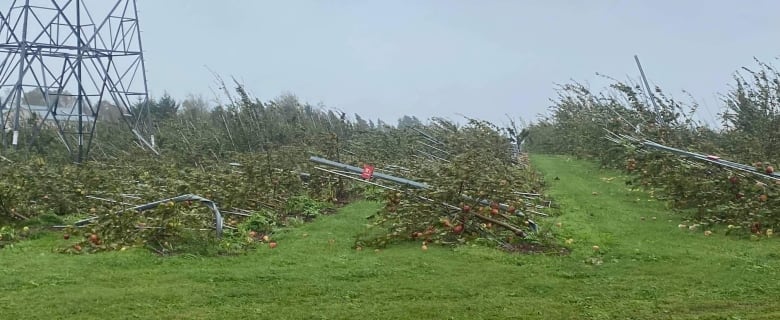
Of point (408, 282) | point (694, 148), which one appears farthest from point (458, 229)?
point (694, 148)

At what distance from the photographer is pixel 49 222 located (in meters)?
7.93

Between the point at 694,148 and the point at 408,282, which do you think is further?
the point at 694,148

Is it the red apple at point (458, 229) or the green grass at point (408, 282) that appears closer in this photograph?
the green grass at point (408, 282)

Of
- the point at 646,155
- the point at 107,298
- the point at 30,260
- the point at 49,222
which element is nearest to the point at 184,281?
the point at 107,298

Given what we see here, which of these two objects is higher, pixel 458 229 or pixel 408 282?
pixel 458 229

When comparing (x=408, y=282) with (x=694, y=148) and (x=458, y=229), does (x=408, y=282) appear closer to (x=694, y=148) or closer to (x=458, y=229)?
(x=458, y=229)

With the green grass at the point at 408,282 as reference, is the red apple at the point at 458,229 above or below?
above

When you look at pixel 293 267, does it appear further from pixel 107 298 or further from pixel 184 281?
pixel 107 298

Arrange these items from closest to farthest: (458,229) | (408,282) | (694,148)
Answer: (408,282) < (458,229) < (694,148)

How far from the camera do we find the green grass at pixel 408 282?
4.66 m

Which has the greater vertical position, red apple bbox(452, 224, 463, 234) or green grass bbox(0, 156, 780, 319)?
red apple bbox(452, 224, 463, 234)

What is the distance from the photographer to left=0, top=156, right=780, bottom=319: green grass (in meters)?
4.66

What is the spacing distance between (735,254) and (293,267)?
3.56 m

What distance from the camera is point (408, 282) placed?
17.5 ft
